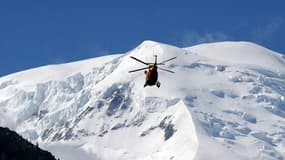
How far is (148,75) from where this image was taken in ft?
554
